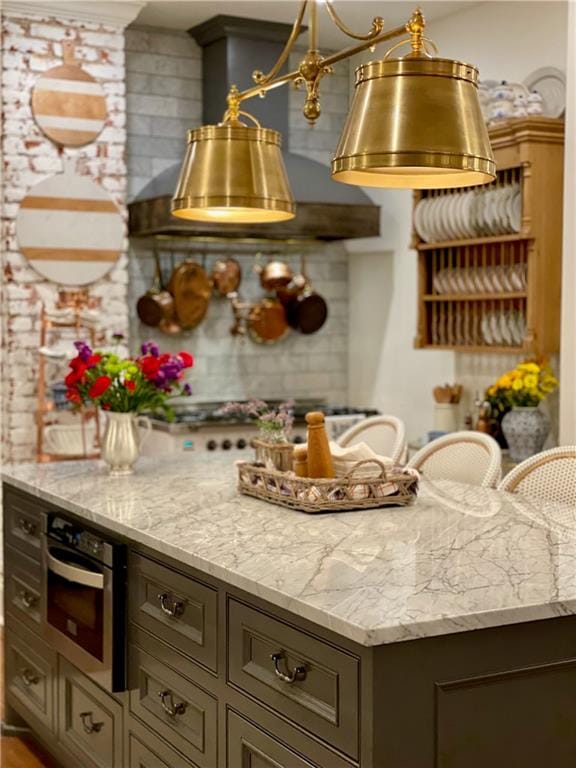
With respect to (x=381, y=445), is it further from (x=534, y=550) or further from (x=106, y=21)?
(x=106, y=21)

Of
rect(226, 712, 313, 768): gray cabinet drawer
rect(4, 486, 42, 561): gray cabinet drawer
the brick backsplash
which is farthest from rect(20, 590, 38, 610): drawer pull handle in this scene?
the brick backsplash

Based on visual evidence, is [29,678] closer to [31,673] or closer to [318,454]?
[31,673]

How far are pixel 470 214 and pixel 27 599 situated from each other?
2891mm

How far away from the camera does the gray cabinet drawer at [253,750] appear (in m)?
Answer: 2.29

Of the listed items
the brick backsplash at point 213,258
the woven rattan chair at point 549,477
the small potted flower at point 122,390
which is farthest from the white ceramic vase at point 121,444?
the brick backsplash at point 213,258

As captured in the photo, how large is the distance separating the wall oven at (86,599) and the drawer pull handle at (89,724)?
0.47 feet

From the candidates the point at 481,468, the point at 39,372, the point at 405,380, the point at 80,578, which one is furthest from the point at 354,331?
the point at 80,578

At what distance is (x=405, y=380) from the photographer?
22.0 feet

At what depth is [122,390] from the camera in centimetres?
400

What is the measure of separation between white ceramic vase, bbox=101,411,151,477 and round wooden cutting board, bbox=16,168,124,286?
2021 millimetres

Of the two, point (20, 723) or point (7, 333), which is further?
point (7, 333)

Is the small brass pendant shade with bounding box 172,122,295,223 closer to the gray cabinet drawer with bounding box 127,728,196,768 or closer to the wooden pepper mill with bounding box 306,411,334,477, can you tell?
the wooden pepper mill with bounding box 306,411,334,477

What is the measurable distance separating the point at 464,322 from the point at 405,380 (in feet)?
3.28

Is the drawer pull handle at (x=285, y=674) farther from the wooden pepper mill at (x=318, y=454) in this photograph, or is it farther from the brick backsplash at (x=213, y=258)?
the brick backsplash at (x=213, y=258)
